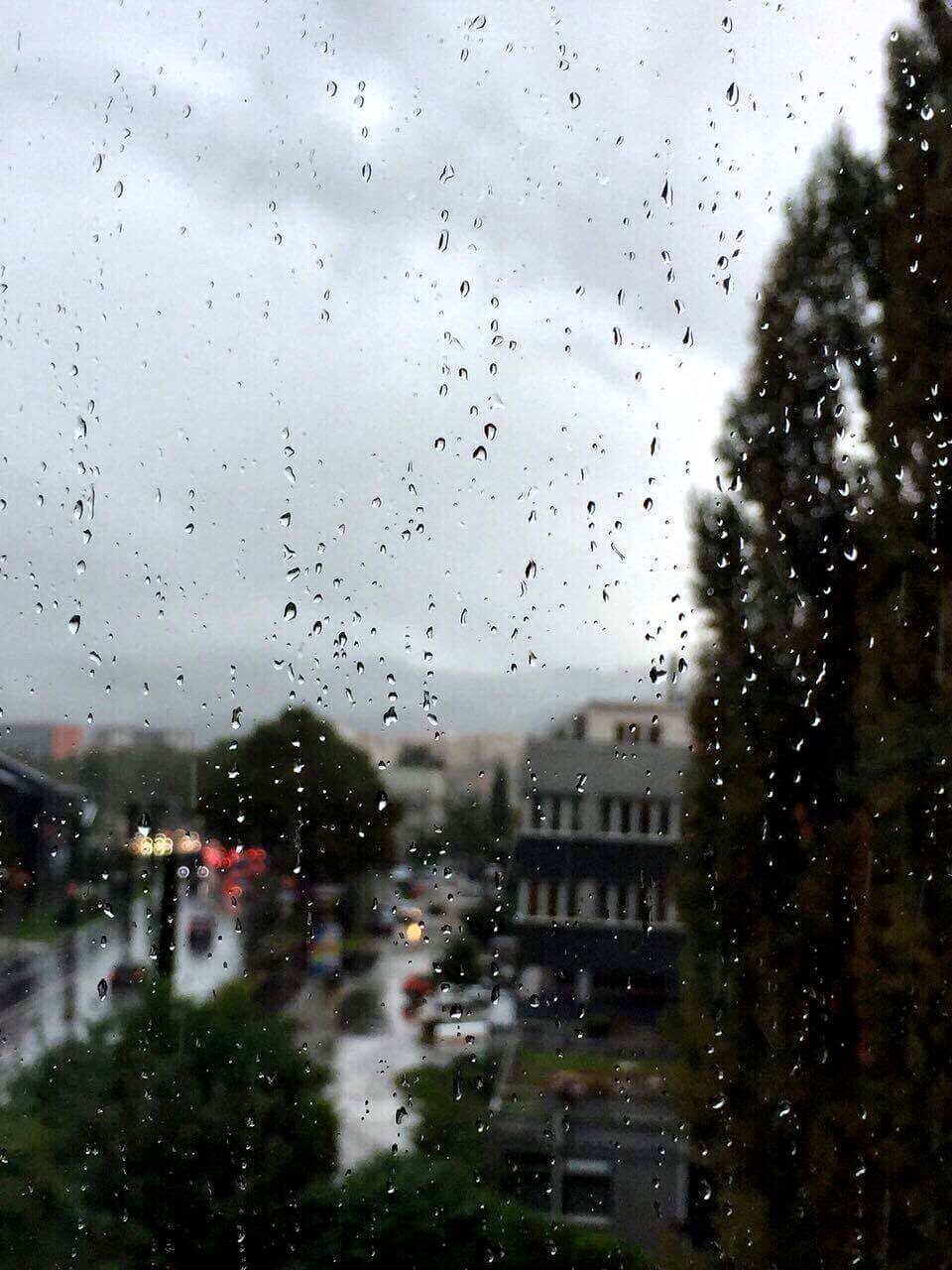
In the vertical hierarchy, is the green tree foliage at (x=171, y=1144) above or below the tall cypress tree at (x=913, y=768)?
below

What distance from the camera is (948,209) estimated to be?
4.34 ft

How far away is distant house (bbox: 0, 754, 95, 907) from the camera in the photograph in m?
1.46

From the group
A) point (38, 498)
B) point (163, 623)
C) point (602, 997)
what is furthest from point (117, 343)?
point (602, 997)

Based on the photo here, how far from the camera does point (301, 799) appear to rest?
1.33 metres

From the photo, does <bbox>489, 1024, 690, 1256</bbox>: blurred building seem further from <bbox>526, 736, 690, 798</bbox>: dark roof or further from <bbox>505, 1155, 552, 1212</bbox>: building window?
<bbox>526, 736, 690, 798</bbox>: dark roof

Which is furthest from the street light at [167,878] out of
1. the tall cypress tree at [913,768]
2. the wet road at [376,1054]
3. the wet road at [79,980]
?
the tall cypress tree at [913,768]

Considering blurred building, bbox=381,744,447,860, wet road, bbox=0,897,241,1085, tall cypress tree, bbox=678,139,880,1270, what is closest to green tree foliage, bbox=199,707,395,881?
blurred building, bbox=381,744,447,860

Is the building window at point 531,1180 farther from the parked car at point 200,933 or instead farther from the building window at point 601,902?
the parked car at point 200,933

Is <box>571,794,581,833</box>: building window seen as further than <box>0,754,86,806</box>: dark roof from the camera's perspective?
No

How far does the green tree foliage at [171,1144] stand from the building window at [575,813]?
1.28ft

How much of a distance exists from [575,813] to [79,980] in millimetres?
643

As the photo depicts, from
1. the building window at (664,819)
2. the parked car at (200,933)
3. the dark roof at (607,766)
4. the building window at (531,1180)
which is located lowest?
the building window at (531,1180)

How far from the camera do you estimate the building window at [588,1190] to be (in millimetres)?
1296

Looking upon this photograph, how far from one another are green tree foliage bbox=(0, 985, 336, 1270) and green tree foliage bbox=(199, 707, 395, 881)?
0.62 feet
